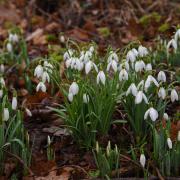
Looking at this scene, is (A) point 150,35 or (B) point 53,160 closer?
(B) point 53,160

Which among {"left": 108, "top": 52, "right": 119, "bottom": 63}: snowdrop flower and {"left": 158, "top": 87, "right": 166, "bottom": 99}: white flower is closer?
{"left": 158, "top": 87, "right": 166, "bottom": 99}: white flower

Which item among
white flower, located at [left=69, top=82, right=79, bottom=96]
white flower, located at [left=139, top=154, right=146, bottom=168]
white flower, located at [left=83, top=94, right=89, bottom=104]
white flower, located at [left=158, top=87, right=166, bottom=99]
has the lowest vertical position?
white flower, located at [left=139, top=154, right=146, bottom=168]

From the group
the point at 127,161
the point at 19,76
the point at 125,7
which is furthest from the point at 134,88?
the point at 125,7

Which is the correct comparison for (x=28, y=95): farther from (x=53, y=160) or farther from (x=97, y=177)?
(x=97, y=177)

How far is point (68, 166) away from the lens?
3375 millimetres

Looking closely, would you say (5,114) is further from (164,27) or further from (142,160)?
(164,27)

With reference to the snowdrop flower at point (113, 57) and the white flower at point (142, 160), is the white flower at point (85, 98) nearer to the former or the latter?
the snowdrop flower at point (113, 57)

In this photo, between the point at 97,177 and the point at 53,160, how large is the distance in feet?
1.36

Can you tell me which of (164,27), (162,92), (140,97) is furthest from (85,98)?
(164,27)

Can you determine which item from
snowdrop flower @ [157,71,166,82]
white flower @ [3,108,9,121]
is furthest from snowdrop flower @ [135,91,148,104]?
white flower @ [3,108,9,121]

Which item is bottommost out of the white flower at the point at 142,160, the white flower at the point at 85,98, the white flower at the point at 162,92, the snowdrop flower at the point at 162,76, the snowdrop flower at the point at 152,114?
the white flower at the point at 142,160

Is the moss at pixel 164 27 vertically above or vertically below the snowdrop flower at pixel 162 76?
above

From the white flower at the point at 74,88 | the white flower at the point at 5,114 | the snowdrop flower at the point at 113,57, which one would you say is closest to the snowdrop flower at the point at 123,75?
the snowdrop flower at the point at 113,57

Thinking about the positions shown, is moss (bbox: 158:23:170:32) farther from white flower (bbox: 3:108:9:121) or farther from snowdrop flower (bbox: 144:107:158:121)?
white flower (bbox: 3:108:9:121)
